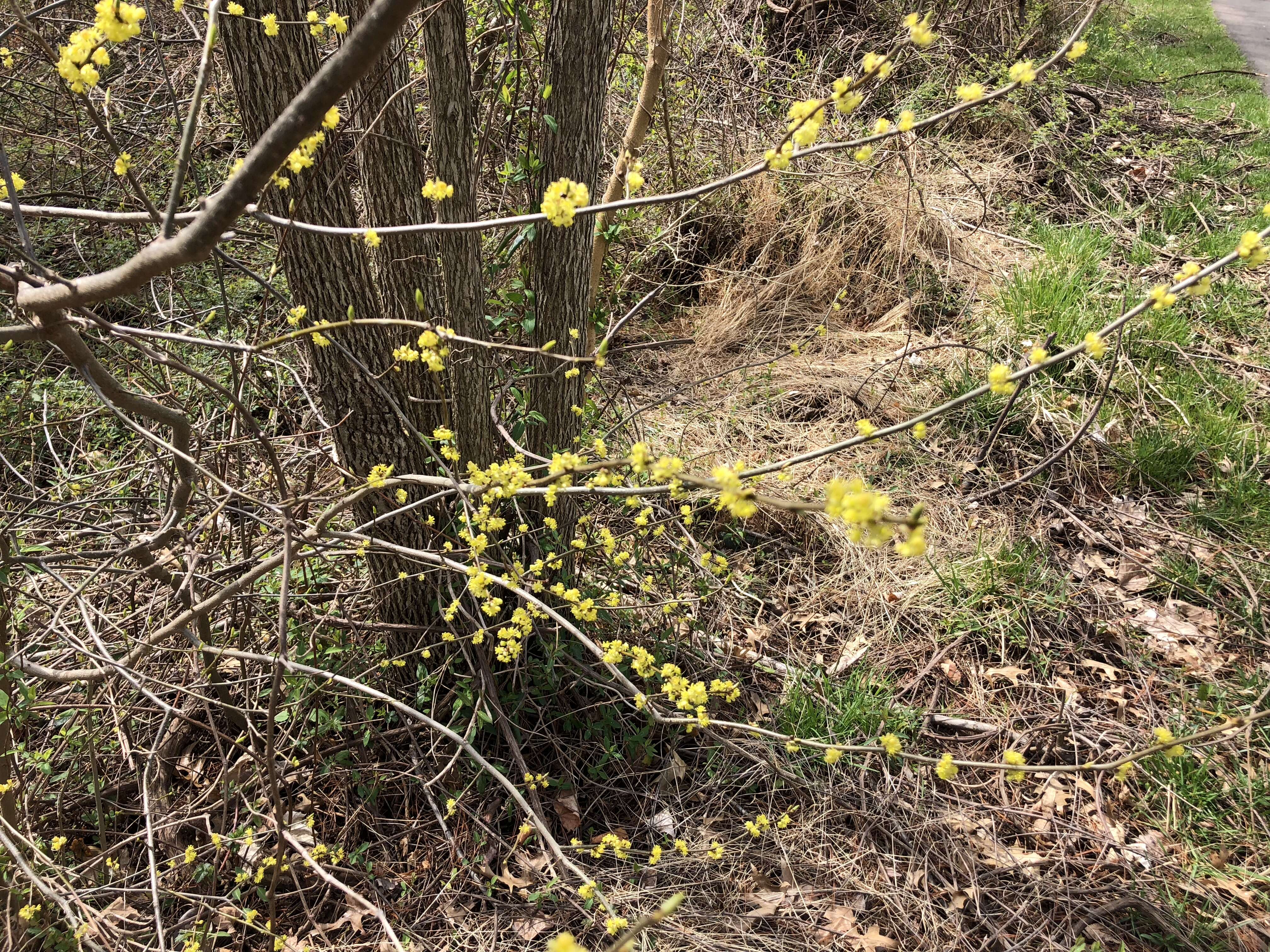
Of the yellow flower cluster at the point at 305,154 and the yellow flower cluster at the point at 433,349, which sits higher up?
the yellow flower cluster at the point at 305,154

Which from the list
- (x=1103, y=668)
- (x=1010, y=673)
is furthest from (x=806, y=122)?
(x=1103, y=668)

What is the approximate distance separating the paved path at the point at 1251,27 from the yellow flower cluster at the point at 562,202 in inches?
384

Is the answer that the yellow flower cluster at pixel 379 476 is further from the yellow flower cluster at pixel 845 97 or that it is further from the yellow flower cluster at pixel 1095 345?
the yellow flower cluster at pixel 1095 345

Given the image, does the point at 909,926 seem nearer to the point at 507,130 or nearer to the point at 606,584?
the point at 606,584

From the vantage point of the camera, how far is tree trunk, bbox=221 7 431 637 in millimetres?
2004

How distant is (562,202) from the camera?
1327 millimetres

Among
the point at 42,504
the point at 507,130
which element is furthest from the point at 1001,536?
the point at 42,504

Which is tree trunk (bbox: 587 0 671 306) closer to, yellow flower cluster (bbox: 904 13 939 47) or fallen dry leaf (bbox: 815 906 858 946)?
yellow flower cluster (bbox: 904 13 939 47)

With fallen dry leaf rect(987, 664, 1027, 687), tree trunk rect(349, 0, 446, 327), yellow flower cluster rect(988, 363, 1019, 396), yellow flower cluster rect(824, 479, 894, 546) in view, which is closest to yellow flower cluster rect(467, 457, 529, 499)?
tree trunk rect(349, 0, 446, 327)

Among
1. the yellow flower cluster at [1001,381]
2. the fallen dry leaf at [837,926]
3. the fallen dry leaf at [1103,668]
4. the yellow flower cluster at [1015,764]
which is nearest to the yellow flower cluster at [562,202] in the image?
the yellow flower cluster at [1001,381]

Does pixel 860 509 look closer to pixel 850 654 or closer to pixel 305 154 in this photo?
pixel 305 154

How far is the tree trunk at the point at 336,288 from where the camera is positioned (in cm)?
200

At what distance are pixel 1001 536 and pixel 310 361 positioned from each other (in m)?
2.92

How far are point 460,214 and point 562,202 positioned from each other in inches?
43.1
